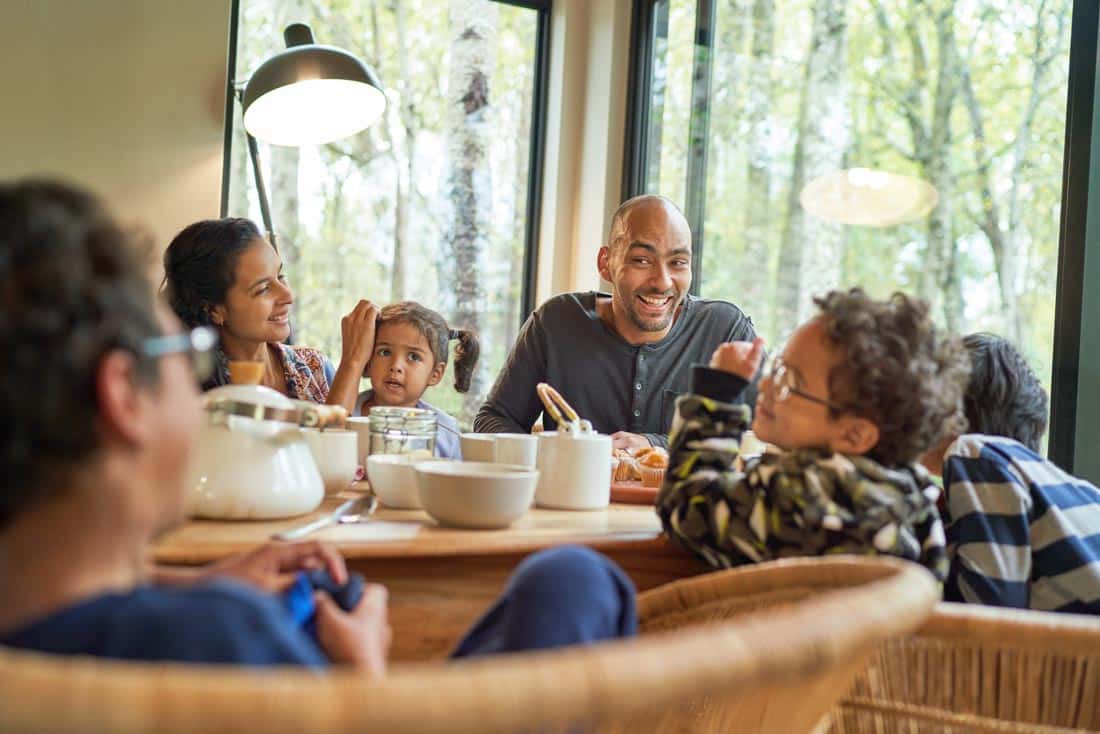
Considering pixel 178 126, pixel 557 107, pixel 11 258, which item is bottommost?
pixel 11 258

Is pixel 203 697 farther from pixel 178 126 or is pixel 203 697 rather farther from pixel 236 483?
pixel 178 126

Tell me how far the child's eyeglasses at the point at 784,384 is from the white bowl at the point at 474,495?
350mm

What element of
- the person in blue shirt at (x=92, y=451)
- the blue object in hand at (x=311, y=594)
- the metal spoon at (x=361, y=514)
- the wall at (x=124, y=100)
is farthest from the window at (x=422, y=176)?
the person in blue shirt at (x=92, y=451)

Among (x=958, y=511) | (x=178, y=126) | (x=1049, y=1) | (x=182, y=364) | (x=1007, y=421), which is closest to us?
(x=182, y=364)

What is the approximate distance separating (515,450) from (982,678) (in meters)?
0.76

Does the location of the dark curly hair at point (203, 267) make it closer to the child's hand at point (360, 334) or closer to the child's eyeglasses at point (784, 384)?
the child's hand at point (360, 334)

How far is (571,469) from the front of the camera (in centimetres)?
158

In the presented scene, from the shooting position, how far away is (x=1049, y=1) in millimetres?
2461

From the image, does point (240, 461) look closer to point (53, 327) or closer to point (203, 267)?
point (53, 327)

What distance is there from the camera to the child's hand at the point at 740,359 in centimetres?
148

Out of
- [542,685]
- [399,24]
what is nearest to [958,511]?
[542,685]

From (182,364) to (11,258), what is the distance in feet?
0.45

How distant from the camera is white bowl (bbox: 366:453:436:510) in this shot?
58.8 inches

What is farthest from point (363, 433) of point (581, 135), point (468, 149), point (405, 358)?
point (581, 135)
